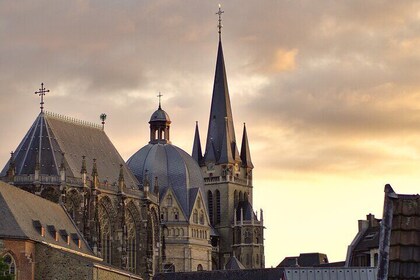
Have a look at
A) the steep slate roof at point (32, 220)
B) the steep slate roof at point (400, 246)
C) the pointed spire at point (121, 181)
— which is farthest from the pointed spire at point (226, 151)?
the steep slate roof at point (400, 246)

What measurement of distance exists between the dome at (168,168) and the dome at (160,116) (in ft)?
11.5

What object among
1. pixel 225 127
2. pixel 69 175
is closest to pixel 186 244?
pixel 225 127

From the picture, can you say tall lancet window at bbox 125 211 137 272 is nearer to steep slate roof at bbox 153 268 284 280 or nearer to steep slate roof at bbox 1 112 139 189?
steep slate roof at bbox 1 112 139 189

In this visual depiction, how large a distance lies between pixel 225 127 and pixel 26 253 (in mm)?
81069

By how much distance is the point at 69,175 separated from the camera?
104000 millimetres

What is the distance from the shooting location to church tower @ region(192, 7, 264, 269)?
146 metres

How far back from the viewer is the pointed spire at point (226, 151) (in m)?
149

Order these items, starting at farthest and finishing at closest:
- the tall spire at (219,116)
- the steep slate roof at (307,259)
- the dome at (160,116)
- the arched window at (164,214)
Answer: the tall spire at (219,116), the dome at (160,116), the arched window at (164,214), the steep slate roof at (307,259)

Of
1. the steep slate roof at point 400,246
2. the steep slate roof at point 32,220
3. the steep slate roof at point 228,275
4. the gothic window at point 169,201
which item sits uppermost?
the gothic window at point 169,201

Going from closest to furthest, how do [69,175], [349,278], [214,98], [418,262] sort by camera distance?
[418,262], [349,278], [69,175], [214,98]

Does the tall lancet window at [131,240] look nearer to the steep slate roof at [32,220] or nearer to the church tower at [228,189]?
the steep slate roof at [32,220]

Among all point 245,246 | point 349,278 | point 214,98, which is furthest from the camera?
point 214,98

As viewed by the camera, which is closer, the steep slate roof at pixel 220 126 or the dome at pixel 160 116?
the dome at pixel 160 116

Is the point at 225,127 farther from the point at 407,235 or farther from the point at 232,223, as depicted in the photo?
the point at 407,235
